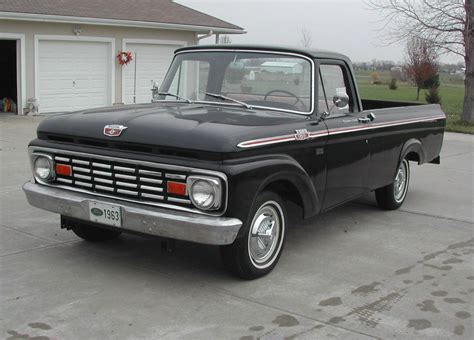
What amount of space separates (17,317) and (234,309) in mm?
1447

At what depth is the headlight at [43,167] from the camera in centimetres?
504

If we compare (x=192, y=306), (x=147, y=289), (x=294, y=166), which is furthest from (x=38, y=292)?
(x=294, y=166)

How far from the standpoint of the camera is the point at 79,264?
5.12m

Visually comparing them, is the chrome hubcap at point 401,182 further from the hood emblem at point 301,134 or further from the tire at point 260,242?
the tire at point 260,242

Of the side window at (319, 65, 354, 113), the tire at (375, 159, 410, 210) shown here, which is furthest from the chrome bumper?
the tire at (375, 159, 410, 210)

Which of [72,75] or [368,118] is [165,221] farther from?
[72,75]

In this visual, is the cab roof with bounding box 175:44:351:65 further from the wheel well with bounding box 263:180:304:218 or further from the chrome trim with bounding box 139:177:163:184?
the chrome trim with bounding box 139:177:163:184

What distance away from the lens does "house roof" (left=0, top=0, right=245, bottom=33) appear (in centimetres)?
1673

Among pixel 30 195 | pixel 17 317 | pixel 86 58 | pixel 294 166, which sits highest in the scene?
pixel 86 58

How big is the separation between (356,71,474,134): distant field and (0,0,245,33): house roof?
887 centimetres

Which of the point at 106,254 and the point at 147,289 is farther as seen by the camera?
the point at 106,254

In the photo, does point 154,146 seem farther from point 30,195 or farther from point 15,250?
point 15,250

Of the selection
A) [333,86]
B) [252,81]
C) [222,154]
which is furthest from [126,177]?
[333,86]

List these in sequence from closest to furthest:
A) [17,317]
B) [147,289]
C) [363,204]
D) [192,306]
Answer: [17,317] < [192,306] < [147,289] < [363,204]
